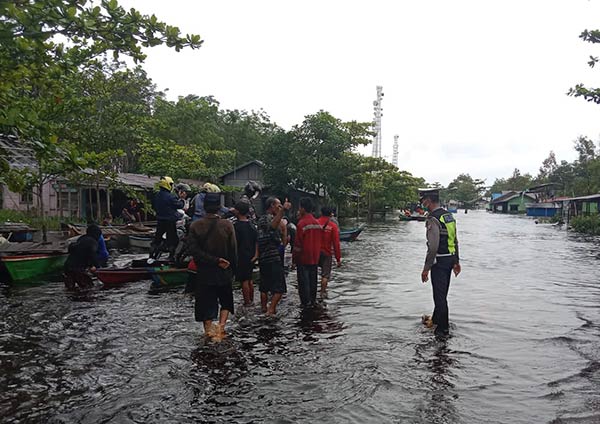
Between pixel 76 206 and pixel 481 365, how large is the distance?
28.4 meters

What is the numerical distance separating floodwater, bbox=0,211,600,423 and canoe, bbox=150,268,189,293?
0.35 m

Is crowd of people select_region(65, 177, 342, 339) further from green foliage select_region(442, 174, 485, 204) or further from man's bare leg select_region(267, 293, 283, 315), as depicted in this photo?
green foliage select_region(442, 174, 485, 204)

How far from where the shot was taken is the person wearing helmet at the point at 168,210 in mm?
10805

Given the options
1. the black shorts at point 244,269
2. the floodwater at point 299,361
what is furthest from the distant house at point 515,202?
the black shorts at point 244,269

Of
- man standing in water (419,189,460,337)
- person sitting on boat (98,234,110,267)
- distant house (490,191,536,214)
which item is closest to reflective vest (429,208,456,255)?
man standing in water (419,189,460,337)

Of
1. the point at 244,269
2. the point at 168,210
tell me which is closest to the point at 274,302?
the point at 244,269

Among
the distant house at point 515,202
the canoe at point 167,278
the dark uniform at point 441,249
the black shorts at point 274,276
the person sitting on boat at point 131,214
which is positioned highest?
the distant house at point 515,202

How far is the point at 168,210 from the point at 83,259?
210 cm

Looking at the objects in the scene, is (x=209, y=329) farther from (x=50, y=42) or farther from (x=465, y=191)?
(x=465, y=191)

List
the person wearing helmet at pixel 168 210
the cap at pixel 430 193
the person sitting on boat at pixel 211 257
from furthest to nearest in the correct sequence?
1. the person wearing helmet at pixel 168 210
2. the cap at pixel 430 193
3. the person sitting on boat at pixel 211 257

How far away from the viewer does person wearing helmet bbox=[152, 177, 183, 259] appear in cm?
1080

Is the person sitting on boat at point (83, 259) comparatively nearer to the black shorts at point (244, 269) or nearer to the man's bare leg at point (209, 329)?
the black shorts at point (244, 269)

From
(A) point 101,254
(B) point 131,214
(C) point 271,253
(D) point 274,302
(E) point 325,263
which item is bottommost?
(D) point 274,302

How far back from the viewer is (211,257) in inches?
262
